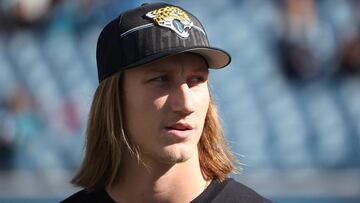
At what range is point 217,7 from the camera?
801 centimetres

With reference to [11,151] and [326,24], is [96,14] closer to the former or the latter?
[11,151]

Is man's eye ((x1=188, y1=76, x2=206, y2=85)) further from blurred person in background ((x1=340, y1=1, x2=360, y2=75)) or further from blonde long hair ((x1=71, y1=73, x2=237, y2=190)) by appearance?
blurred person in background ((x1=340, y1=1, x2=360, y2=75))

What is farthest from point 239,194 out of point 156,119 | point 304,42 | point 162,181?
point 304,42

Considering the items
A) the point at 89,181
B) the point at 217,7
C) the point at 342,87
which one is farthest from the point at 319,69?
the point at 89,181

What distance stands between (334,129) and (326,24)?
1.00m

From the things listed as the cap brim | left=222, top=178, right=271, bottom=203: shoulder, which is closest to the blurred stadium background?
left=222, top=178, right=271, bottom=203: shoulder

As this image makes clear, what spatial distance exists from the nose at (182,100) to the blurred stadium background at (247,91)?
4930 mm

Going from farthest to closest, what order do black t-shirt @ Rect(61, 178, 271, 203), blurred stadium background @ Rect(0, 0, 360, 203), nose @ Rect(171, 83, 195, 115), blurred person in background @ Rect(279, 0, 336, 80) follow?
blurred person in background @ Rect(279, 0, 336, 80)
blurred stadium background @ Rect(0, 0, 360, 203)
black t-shirt @ Rect(61, 178, 271, 203)
nose @ Rect(171, 83, 195, 115)

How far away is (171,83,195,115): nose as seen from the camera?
2.00 m

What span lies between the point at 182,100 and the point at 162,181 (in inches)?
9.3

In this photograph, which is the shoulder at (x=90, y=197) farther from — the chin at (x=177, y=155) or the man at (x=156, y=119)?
the chin at (x=177, y=155)

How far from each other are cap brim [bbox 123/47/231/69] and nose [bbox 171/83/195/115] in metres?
0.09

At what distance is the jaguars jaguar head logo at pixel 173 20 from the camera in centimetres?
207

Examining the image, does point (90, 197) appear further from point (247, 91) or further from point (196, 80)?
point (247, 91)
